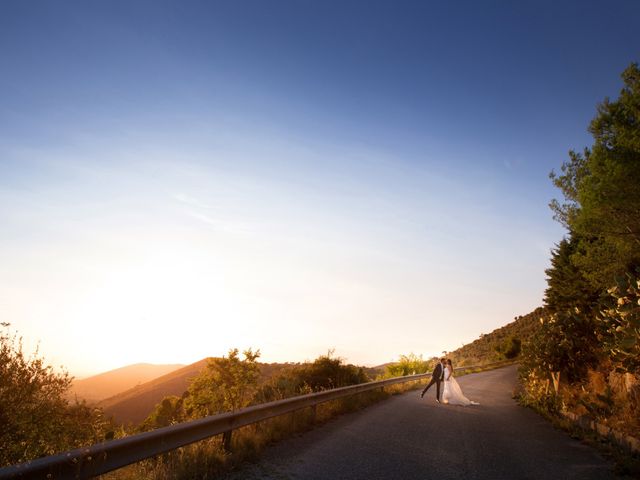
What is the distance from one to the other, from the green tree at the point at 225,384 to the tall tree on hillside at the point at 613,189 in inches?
520

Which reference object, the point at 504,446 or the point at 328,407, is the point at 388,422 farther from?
the point at 504,446

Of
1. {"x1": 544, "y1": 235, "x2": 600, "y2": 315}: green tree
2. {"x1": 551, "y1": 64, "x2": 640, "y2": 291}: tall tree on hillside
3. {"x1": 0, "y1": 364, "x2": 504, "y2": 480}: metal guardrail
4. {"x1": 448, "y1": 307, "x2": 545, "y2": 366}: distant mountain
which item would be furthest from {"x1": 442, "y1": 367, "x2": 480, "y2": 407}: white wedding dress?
{"x1": 448, "y1": 307, "x2": 545, "y2": 366}: distant mountain

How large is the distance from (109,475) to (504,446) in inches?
274

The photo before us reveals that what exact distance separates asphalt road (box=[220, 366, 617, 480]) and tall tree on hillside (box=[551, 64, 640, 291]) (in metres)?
8.58

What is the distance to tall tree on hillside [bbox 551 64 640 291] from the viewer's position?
15734 millimetres

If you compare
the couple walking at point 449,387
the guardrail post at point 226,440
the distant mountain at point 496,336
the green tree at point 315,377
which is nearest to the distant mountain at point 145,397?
the distant mountain at point 496,336

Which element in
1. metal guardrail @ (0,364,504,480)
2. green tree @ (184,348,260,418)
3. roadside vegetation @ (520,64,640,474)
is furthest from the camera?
green tree @ (184,348,260,418)

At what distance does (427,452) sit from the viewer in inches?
296

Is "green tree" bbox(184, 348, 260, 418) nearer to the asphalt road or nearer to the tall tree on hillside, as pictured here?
the asphalt road

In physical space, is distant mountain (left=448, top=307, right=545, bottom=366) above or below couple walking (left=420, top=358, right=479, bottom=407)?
above

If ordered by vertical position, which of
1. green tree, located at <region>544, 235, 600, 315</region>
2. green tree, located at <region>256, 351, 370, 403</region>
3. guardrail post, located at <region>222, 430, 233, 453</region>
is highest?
green tree, located at <region>544, 235, 600, 315</region>

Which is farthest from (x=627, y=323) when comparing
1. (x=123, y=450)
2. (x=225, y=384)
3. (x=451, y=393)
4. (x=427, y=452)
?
(x=225, y=384)

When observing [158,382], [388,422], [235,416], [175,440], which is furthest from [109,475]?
[158,382]

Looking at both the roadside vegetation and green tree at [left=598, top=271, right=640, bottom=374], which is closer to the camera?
green tree at [left=598, top=271, right=640, bottom=374]
